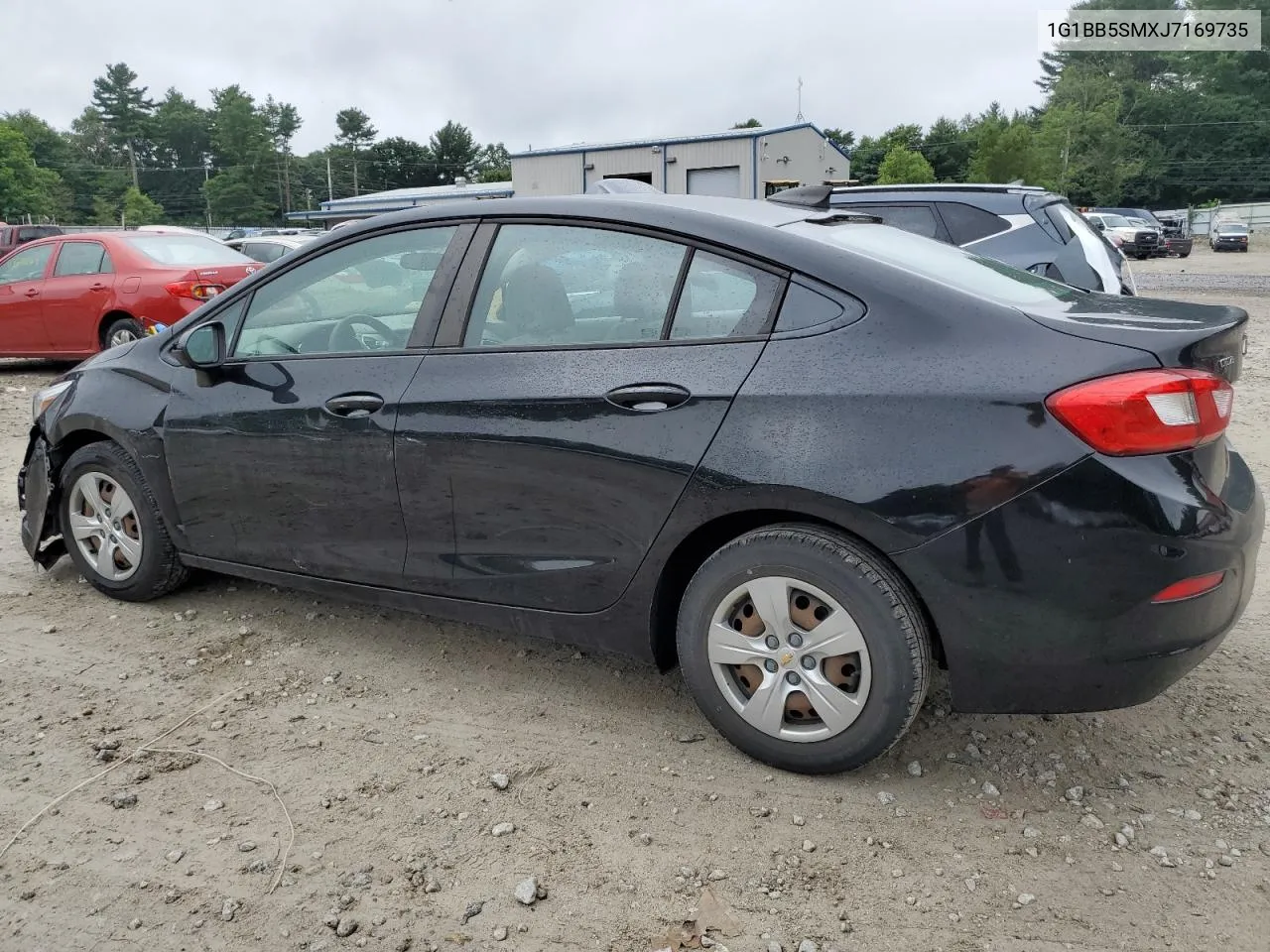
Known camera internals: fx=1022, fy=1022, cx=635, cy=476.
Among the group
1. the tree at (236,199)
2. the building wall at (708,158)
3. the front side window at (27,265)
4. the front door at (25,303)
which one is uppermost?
the tree at (236,199)

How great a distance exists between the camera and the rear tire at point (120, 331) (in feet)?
33.0

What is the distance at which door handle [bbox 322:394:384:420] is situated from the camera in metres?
3.40

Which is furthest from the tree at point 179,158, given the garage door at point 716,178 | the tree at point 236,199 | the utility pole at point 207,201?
the garage door at point 716,178

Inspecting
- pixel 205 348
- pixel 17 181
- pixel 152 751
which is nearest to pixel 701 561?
pixel 152 751

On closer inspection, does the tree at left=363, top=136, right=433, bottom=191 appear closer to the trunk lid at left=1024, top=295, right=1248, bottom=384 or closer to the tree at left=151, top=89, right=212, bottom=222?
the tree at left=151, top=89, right=212, bottom=222

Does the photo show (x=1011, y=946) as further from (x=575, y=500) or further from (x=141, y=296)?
(x=141, y=296)

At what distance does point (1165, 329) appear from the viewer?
2566mm

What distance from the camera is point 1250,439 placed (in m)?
6.64

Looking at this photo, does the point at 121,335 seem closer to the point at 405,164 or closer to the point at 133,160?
the point at 405,164

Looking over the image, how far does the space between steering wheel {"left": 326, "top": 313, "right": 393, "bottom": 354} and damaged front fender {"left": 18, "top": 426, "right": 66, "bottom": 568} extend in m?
1.67

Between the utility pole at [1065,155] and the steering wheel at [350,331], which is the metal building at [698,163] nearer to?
the steering wheel at [350,331]

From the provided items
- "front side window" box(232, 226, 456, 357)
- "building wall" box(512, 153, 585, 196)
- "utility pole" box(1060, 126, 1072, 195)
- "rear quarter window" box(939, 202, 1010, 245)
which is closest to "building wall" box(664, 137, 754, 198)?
"building wall" box(512, 153, 585, 196)

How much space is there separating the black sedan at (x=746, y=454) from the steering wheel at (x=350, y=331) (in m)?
0.01

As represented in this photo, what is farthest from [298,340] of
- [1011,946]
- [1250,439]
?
[1250,439]
